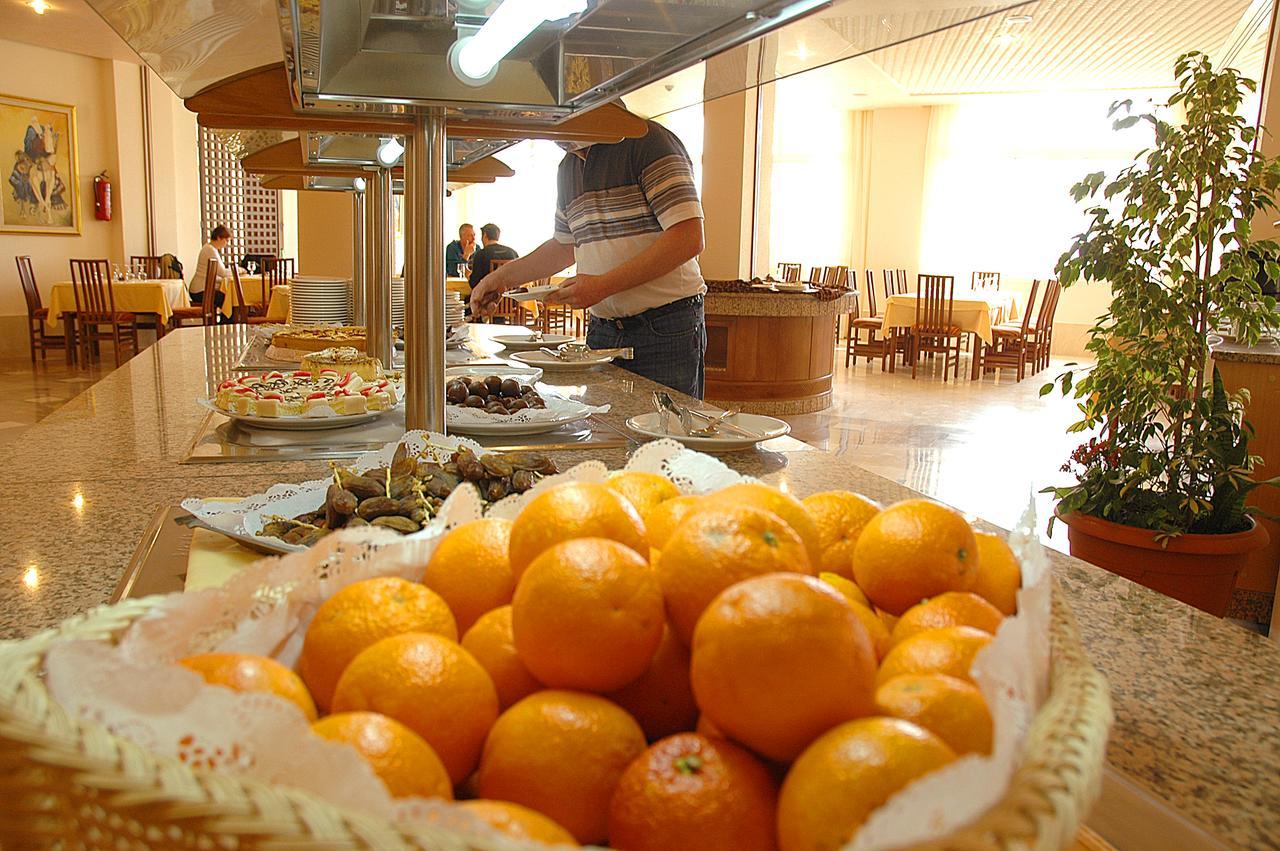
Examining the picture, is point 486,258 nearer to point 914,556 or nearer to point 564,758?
point 914,556

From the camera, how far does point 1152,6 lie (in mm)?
7832

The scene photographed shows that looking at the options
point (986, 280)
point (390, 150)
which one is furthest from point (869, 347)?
point (390, 150)

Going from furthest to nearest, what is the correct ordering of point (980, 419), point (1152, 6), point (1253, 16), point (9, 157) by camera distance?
point (9, 157), point (1152, 6), point (980, 419), point (1253, 16)

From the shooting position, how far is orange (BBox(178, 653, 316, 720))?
0.50 m

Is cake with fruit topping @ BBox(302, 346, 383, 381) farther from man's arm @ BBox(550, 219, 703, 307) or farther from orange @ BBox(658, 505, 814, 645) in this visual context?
orange @ BBox(658, 505, 814, 645)

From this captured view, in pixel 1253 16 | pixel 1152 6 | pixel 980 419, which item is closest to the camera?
pixel 1253 16

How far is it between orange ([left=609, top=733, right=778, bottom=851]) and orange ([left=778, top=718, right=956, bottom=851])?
15 mm

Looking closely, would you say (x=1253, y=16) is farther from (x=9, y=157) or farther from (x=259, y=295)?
(x=9, y=157)

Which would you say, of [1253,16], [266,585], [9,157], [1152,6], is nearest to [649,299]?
[266,585]

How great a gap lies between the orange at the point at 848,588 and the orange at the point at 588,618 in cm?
16

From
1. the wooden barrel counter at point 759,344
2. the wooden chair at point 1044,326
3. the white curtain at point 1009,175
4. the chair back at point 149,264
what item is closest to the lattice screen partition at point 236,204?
the chair back at point 149,264

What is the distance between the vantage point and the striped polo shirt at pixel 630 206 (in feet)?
9.09

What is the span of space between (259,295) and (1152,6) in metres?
8.69

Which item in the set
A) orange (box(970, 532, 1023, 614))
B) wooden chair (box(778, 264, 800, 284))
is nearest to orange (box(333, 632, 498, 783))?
orange (box(970, 532, 1023, 614))
